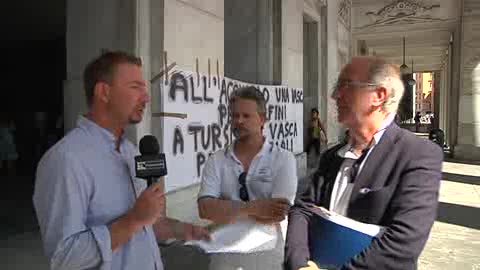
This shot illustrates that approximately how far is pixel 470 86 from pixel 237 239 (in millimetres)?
14800

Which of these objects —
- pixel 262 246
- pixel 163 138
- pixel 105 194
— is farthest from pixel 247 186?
pixel 163 138

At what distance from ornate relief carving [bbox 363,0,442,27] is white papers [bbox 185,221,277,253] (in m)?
15.4

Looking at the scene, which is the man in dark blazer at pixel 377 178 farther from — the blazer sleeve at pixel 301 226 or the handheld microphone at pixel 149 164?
the handheld microphone at pixel 149 164

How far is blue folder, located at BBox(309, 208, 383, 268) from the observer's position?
5.87 feet

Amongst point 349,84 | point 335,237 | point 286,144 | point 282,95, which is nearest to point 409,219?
point 335,237

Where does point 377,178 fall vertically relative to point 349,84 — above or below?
below

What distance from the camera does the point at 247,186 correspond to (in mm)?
2623

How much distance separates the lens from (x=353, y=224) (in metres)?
1.81

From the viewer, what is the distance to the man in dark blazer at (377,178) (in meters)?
1.72

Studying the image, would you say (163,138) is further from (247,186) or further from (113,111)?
(113,111)

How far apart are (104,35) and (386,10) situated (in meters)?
13.7

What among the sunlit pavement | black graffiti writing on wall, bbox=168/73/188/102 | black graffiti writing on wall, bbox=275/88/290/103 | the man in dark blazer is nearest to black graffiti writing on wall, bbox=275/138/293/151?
black graffiti writing on wall, bbox=275/88/290/103

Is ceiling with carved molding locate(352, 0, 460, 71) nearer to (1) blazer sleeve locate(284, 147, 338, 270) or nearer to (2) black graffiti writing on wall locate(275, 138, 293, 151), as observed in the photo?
(2) black graffiti writing on wall locate(275, 138, 293, 151)

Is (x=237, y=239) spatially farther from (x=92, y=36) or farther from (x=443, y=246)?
(x=443, y=246)
